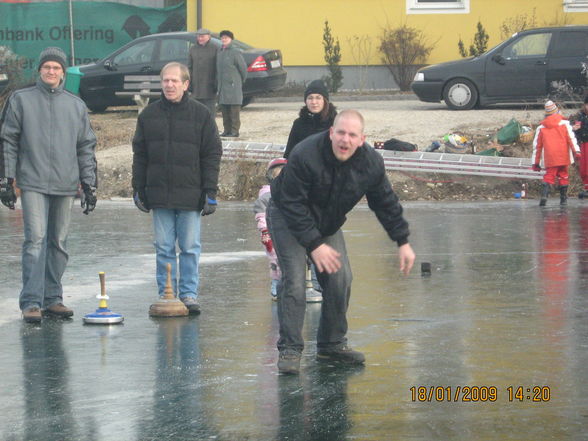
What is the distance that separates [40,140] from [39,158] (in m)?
0.13

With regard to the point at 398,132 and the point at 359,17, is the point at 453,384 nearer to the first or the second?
the point at 398,132

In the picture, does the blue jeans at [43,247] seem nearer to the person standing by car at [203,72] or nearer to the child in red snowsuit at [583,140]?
the child in red snowsuit at [583,140]

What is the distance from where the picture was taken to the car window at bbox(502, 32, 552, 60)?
24.0m

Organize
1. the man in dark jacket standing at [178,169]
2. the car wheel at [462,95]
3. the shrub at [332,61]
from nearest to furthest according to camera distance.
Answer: the man in dark jacket standing at [178,169], the car wheel at [462,95], the shrub at [332,61]

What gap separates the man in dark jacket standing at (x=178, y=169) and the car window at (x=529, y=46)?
15.5 meters

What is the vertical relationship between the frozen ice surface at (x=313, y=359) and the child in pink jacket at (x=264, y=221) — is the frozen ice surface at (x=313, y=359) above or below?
below

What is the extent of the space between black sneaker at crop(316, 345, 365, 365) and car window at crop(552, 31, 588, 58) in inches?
686

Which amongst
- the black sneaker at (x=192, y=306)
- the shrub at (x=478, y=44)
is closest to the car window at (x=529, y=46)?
the shrub at (x=478, y=44)

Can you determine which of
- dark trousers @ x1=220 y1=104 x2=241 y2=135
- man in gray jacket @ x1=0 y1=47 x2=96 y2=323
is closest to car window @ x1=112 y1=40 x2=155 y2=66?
dark trousers @ x1=220 y1=104 x2=241 y2=135

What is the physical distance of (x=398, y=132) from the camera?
21.9 metres

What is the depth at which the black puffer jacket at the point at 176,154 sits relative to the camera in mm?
9320

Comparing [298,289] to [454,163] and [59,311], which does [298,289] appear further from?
[454,163]

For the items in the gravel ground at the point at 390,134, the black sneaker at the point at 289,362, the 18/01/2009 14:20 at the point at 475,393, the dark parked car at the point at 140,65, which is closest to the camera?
the 18/01/2009 14:20 at the point at 475,393

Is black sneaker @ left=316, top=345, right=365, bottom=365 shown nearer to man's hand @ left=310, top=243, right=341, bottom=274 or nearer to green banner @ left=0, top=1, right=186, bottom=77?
man's hand @ left=310, top=243, right=341, bottom=274
